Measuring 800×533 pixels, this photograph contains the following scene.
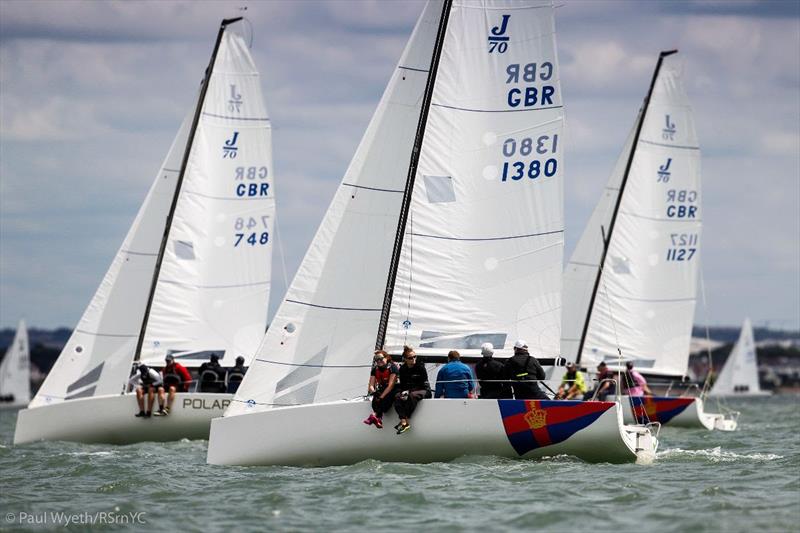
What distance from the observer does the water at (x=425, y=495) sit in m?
12.6

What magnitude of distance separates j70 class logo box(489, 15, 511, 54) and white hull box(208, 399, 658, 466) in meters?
5.21

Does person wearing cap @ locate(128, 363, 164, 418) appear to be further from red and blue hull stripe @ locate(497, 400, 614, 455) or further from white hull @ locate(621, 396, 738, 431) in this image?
white hull @ locate(621, 396, 738, 431)

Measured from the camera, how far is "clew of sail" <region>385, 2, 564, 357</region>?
1880 cm

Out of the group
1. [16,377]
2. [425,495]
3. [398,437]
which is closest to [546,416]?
[398,437]

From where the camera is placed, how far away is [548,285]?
1900 cm

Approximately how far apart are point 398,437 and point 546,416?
1.78 metres

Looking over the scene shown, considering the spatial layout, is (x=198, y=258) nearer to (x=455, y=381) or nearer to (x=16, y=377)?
(x=455, y=381)

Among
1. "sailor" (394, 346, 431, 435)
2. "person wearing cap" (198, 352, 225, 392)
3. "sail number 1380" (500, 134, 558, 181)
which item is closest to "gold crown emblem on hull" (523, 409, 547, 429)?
Answer: "sailor" (394, 346, 431, 435)

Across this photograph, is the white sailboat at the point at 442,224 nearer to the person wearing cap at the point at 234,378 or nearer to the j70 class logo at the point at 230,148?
the person wearing cap at the point at 234,378

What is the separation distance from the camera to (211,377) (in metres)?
25.8

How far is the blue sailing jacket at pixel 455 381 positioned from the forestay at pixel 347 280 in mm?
1189

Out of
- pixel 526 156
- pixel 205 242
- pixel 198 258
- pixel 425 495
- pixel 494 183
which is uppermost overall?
pixel 205 242

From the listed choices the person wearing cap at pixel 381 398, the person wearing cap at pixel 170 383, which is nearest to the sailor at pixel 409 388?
the person wearing cap at pixel 381 398

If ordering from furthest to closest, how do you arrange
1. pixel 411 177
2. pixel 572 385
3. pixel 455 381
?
pixel 572 385 < pixel 411 177 < pixel 455 381
